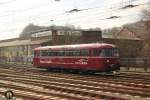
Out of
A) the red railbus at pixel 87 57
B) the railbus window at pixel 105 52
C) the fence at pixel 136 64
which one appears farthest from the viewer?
the fence at pixel 136 64

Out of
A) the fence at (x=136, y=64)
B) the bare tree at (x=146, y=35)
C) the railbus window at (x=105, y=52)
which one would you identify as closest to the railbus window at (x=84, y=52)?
the railbus window at (x=105, y=52)

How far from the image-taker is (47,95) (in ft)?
55.7

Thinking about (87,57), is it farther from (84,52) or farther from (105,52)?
(105,52)

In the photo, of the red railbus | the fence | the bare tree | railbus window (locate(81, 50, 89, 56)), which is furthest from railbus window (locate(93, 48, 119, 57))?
the bare tree

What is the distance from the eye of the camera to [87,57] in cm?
3055

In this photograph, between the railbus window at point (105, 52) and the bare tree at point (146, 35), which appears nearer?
the railbus window at point (105, 52)

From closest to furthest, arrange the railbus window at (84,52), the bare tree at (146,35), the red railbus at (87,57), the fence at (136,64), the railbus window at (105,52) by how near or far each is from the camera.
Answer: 1. the red railbus at (87,57)
2. the railbus window at (105,52)
3. the railbus window at (84,52)
4. the fence at (136,64)
5. the bare tree at (146,35)

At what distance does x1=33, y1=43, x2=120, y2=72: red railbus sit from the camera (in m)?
29.4

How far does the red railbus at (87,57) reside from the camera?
2939 centimetres

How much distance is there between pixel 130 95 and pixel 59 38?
5228 cm

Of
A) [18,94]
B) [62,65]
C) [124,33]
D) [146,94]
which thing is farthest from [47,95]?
[124,33]

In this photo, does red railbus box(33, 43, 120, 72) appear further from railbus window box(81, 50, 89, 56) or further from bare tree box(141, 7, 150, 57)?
bare tree box(141, 7, 150, 57)

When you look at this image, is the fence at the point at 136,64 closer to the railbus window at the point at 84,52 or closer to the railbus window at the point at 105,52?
the railbus window at the point at 105,52

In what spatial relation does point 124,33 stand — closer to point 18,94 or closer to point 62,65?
point 62,65
